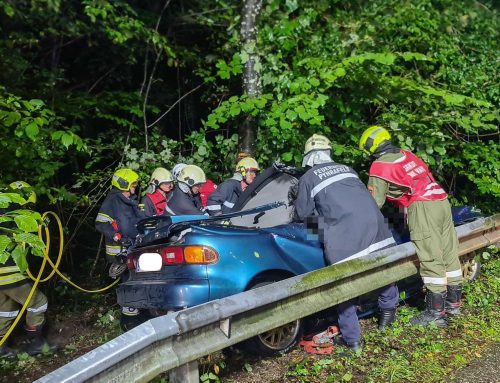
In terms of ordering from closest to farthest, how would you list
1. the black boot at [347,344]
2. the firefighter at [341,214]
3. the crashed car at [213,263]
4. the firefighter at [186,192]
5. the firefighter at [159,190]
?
the crashed car at [213,263] → the black boot at [347,344] → the firefighter at [341,214] → the firefighter at [186,192] → the firefighter at [159,190]

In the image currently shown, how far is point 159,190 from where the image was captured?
23.2ft

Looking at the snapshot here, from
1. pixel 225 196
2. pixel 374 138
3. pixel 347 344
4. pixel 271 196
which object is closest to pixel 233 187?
pixel 225 196

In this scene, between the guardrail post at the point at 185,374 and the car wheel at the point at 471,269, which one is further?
the car wheel at the point at 471,269

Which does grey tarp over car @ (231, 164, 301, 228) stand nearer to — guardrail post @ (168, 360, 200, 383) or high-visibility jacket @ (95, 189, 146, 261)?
high-visibility jacket @ (95, 189, 146, 261)

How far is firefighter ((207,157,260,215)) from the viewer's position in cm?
701

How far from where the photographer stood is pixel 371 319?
5.06 meters

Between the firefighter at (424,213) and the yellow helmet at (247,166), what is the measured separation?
7.41 feet

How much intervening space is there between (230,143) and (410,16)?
3966 millimetres

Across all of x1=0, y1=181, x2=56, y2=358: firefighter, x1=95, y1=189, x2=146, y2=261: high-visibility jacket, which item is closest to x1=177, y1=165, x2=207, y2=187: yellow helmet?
x1=95, y1=189, x2=146, y2=261: high-visibility jacket

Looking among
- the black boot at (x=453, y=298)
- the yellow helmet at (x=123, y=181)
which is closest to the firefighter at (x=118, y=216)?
the yellow helmet at (x=123, y=181)

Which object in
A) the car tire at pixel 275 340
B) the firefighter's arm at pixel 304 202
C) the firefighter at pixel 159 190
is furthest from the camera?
the firefighter at pixel 159 190

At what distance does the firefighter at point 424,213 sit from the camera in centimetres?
498

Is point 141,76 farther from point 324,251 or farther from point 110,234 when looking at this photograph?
point 324,251

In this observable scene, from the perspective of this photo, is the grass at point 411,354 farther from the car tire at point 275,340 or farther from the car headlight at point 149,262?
the car headlight at point 149,262
